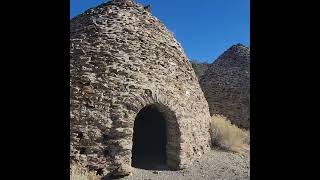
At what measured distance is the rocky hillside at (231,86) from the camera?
15.9m

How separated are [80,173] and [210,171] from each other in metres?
3.30

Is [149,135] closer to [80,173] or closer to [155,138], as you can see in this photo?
[155,138]

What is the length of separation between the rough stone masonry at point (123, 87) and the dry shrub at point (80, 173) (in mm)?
163

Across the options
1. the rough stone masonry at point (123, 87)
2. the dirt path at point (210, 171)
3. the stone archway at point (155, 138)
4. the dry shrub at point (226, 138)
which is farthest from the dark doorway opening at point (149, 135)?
the dry shrub at point (226, 138)

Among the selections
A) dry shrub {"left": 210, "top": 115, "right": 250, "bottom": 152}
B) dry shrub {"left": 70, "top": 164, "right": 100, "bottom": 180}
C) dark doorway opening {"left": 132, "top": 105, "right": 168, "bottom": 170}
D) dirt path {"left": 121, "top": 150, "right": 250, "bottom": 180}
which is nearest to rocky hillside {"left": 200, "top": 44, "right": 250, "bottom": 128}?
dry shrub {"left": 210, "top": 115, "right": 250, "bottom": 152}

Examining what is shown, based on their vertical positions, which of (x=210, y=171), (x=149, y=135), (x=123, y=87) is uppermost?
(x=123, y=87)

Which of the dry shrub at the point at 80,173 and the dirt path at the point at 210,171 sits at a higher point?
the dry shrub at the point at 80,173

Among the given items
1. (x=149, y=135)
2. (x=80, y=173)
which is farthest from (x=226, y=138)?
(x=80, y=173)

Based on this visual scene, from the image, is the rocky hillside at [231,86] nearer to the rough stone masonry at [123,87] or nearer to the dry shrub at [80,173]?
the rough stone masonry at [123,87]

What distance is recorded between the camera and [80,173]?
258 inches

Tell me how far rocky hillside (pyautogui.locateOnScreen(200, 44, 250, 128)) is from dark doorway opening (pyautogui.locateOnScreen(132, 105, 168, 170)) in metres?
6.28

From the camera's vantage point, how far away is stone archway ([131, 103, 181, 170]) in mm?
8422

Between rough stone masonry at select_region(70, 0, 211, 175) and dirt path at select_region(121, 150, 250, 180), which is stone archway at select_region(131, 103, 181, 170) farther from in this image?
Answer: dirt path at select_region(121, 150, 250, 180)
